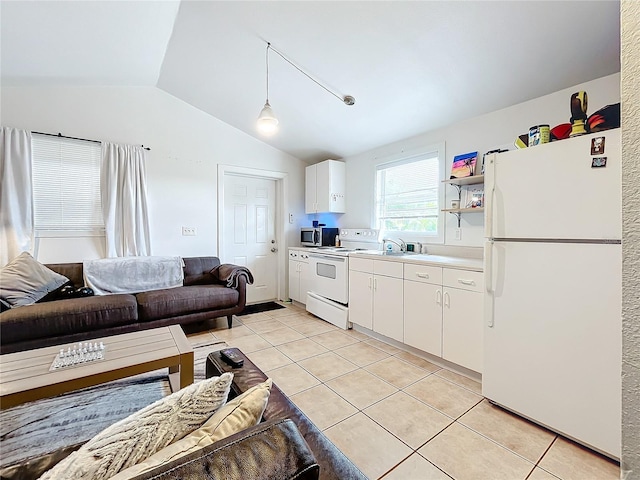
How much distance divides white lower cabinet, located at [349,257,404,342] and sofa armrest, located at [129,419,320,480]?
2.28m

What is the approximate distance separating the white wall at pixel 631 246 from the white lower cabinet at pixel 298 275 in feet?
12.1

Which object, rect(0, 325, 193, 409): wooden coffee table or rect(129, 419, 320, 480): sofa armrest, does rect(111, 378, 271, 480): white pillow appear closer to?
rect(129, 419, 320, 480): sofa armrest

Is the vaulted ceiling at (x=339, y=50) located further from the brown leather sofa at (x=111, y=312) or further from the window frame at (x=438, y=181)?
the brown leather sofa at (x=111, y=312)

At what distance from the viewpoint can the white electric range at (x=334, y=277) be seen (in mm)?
3421

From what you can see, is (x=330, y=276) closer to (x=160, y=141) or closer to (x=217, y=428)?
(x=160, y=141)

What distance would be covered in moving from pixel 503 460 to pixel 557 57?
252 cm

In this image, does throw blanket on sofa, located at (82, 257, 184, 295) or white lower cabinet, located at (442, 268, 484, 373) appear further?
throw blanket on sofa, located at (82, 257, 184, 295)

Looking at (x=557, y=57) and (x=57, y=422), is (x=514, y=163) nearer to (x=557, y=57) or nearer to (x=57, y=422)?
(x=557, y=57)

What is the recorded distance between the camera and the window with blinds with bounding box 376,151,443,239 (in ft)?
10.5

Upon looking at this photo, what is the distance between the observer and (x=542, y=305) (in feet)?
5.50

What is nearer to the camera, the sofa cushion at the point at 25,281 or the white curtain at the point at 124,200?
the sofa cushion at the point at 25,281

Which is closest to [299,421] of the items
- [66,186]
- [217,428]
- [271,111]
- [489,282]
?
[217,428]

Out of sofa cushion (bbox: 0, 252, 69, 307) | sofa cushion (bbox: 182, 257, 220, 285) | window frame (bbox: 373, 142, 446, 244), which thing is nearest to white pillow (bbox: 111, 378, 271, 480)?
window frame (bbox: 373, 142, 446, 244)

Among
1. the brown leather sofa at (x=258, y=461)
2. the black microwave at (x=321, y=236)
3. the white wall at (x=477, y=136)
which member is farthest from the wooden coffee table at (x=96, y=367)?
the black microwave at (x=321, y=236)
